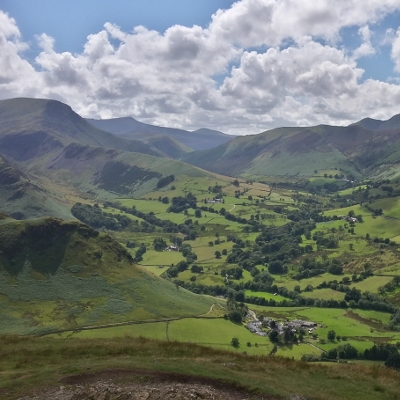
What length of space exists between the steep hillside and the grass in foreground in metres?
61.9

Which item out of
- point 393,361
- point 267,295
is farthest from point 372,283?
point 393,361

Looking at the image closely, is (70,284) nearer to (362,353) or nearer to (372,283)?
(362,353)

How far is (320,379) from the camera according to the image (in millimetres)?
42625

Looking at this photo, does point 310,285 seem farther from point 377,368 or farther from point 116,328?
point 377,368

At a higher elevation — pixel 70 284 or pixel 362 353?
pixel 70 284

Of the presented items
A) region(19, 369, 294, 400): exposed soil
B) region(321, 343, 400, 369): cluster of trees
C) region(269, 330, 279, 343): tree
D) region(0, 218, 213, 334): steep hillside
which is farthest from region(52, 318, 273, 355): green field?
region(19, 369, 294, 400): exposed soil

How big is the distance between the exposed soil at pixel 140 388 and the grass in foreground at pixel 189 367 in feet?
3.77

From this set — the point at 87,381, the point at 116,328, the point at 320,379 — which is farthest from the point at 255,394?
the point at 116,328

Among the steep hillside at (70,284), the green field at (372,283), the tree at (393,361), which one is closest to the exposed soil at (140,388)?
the steep hillside at (70,284)

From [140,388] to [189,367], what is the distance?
7602 mm

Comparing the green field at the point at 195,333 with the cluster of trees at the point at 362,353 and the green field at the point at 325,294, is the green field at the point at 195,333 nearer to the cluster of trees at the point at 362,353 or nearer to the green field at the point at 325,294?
the cluster of trees at the point at 362,353

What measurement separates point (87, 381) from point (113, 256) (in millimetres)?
117818

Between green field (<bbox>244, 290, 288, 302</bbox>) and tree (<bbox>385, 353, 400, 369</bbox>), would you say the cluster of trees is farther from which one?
green field (<bbox>244, 290, 288, 302</bbox>)

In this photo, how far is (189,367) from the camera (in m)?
42.1
